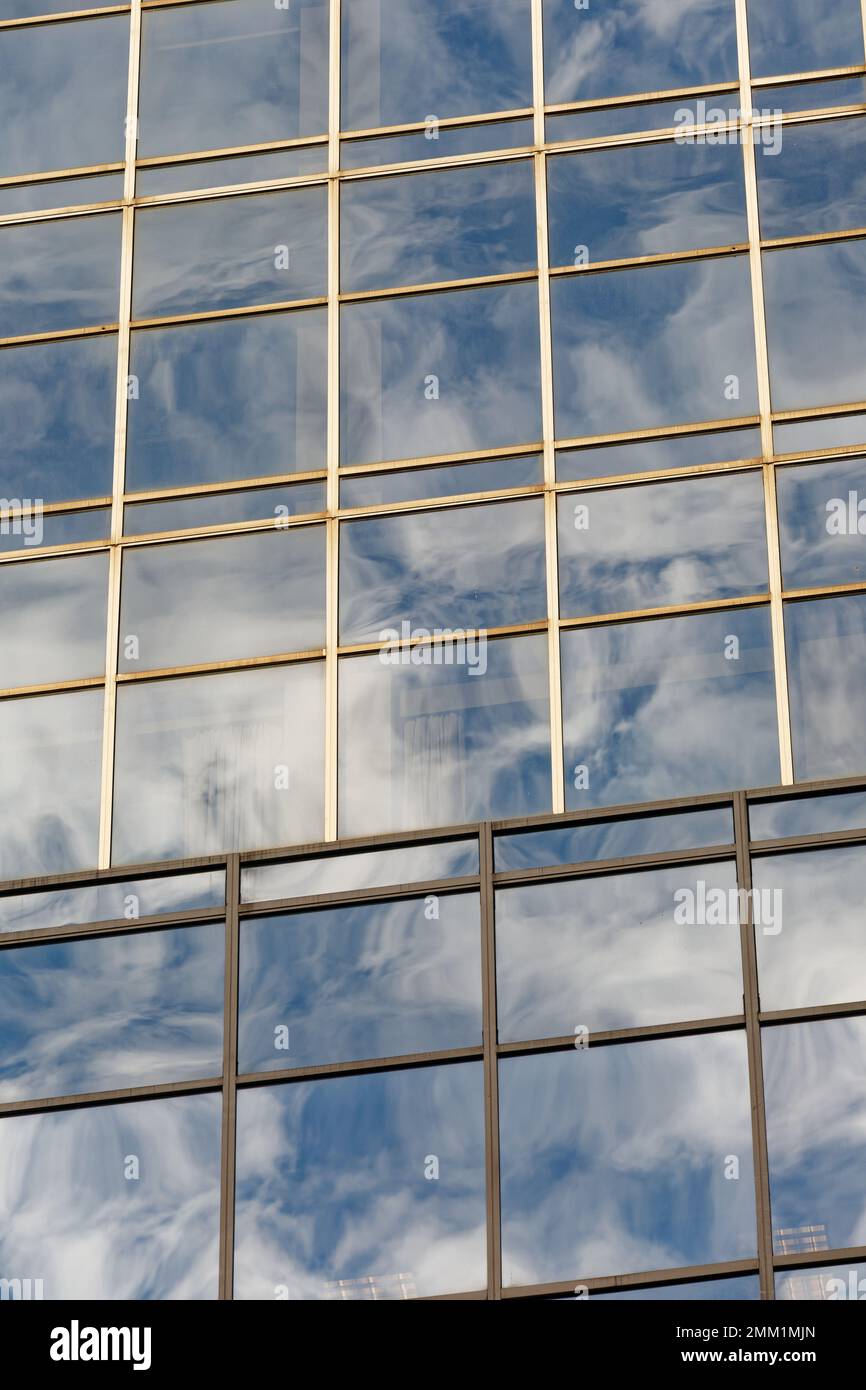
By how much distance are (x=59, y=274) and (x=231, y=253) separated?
1797 millimetres

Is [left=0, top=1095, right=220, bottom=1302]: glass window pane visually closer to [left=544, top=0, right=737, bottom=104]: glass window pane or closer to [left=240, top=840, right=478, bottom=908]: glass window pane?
[left=240, top=840, right=478, bottom=908]: glass window pane

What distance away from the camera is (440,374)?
30297mm

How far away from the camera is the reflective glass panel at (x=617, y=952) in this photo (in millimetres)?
27266

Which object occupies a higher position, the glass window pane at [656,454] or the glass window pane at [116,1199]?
the glass window pane at [656,454]

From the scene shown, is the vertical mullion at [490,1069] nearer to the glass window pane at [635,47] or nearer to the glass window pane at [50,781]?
the glass window pane at [50,781]

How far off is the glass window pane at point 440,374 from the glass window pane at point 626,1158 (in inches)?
254

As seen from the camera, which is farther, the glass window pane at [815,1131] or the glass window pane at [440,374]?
the glass window pane at [440,374]

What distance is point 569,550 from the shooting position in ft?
96.3

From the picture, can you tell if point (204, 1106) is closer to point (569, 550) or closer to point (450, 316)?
point (569, 550)

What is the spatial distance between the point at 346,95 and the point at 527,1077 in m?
10.6

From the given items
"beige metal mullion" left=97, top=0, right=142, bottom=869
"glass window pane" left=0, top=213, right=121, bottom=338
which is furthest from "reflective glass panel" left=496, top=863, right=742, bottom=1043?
"glass window pane" left=0, top=213, right=121, bottom=338

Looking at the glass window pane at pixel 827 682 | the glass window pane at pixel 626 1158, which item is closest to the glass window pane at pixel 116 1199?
the glass window pane at pixel 626 1158

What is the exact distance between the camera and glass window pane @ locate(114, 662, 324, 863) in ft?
94.7

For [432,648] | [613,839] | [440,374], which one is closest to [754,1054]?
[613,839]
